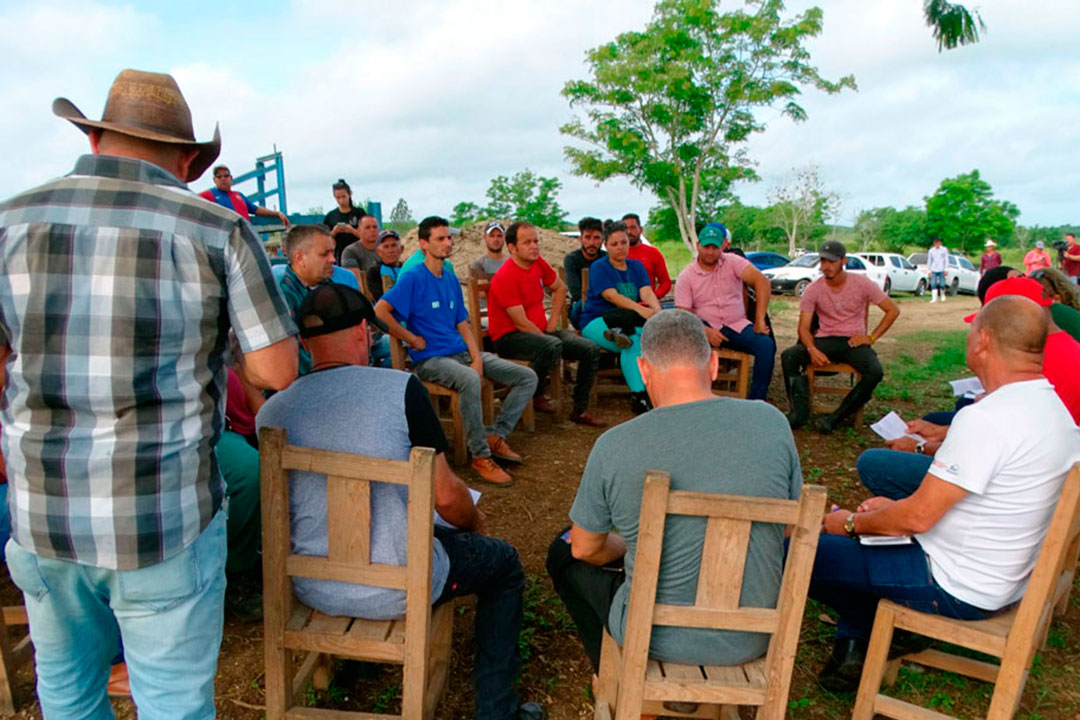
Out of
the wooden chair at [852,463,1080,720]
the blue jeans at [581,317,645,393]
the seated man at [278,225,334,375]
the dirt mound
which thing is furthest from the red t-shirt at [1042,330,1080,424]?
the dirt mound

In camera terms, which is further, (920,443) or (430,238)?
(430,238)

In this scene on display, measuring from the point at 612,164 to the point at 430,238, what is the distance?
18.3 metres

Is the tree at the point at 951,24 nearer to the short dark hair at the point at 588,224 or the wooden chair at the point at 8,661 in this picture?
the short dark hair at the point at 588,224

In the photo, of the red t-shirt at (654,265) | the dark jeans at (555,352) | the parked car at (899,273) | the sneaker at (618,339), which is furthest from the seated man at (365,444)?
the parked car at (899,273)

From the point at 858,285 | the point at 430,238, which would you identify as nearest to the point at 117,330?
the point at 430,238

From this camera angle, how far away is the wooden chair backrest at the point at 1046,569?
1795mm

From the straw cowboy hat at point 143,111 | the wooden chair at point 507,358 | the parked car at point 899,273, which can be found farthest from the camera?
the parked car at point 899,273

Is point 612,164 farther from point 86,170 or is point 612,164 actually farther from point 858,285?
point 86,170

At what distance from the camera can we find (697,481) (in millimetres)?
1711

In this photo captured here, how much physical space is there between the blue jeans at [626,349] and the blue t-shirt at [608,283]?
11cm

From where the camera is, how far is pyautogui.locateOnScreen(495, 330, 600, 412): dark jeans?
17.5ft

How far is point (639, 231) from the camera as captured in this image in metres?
8.17

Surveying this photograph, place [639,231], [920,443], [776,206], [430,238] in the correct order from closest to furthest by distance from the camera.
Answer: [920,443] < [430,238] < [639,231] < [776,206]

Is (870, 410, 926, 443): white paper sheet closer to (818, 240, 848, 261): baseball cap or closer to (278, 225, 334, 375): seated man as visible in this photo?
(818, 240, 848, 261): baseball cap
